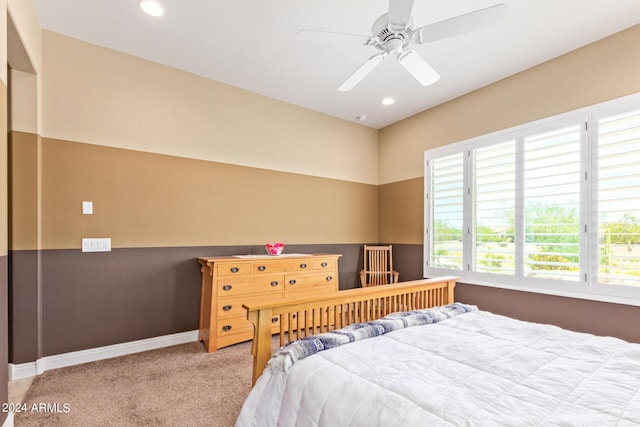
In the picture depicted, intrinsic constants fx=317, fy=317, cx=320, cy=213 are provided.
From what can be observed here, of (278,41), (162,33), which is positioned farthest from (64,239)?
(278,41)

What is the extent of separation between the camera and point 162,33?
2857mm

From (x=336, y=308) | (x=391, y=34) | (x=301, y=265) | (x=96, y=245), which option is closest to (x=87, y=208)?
(x=96, y=245)

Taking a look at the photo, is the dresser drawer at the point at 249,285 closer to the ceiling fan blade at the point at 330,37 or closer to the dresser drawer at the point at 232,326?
the dresser drawer at the point at 232,326

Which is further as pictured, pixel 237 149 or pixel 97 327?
pixel 237 149

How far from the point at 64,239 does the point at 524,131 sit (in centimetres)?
467

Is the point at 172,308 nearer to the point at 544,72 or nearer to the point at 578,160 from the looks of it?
the point at 578,160

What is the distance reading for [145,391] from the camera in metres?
2.42

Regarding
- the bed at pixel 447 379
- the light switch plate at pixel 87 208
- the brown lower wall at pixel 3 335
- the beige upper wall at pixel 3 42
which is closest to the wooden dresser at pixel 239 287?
the light switch plate at pixel 87 208

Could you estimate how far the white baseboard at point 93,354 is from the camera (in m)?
2.64

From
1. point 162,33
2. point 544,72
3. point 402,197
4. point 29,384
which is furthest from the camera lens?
point 402,197

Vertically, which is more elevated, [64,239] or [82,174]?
[82,174]

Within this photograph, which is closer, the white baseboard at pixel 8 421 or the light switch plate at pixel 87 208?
the white baseboard at pixel 8 421

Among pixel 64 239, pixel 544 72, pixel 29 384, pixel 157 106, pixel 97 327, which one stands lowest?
pixel 29 384

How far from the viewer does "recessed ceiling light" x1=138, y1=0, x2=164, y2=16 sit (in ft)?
→ 8.05
